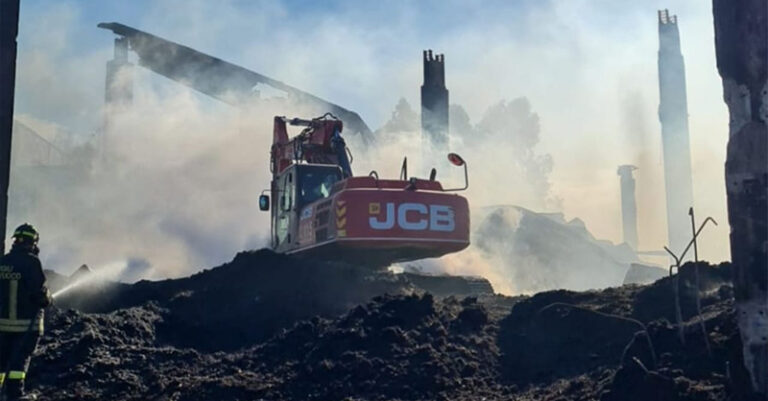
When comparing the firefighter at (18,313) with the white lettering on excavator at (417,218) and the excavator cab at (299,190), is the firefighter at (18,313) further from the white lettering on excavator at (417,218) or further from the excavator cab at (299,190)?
the excavator cab at (299,190)

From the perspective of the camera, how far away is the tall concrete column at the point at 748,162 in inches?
251

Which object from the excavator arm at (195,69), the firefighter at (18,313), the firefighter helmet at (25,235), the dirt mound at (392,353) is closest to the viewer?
the firefighter at (18,313)

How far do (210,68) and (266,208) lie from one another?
20.4 meters

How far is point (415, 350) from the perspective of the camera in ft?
32.2

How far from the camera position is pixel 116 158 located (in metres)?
33.9

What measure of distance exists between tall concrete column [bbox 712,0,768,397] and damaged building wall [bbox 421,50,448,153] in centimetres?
3107

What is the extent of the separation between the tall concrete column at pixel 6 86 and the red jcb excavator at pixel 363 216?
5.99m

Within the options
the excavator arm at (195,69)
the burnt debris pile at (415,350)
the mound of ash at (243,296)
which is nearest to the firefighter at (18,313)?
the burnt debris pile at (415,350)

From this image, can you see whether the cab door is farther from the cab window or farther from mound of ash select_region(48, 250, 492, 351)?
mound of ash select_region(48, 250, 492, 351)

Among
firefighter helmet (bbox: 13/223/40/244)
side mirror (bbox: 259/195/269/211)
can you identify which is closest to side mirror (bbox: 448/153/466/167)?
side mirror (bbox: 259/195/269/211)

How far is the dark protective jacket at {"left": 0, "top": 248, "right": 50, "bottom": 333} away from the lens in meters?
8.20

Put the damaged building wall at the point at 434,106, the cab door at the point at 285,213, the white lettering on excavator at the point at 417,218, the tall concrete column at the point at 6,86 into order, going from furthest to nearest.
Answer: the damaged building wall at the point at 434,106
the cab door at the point at 285,213
the white lettering on excavator at the point at 417,218
the tall concrete column at the point at 6,86

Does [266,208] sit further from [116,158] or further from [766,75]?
[116,158]

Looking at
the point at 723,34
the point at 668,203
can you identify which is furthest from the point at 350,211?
the point at 668,203
